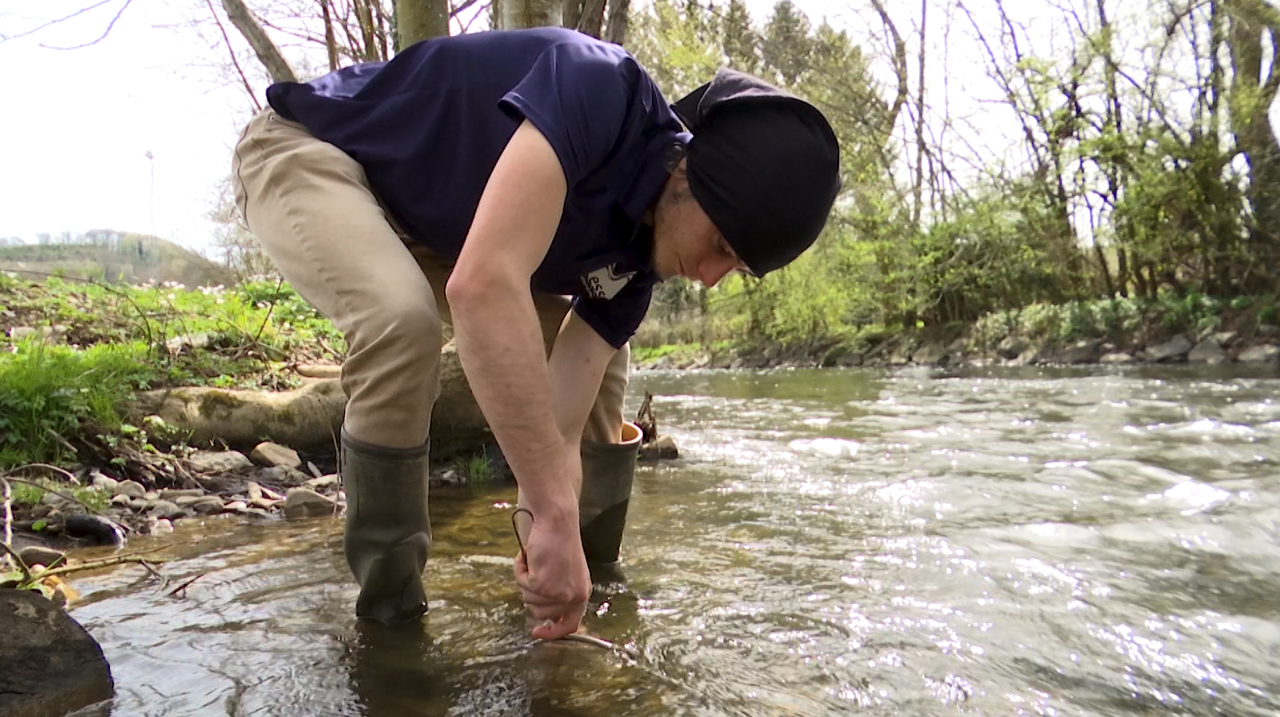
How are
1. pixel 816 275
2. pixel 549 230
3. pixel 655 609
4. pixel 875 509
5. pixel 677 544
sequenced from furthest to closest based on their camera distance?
pixel 816 275
pixel 875 509
pixel 677 544
pixel 655 609
pixel 549 230

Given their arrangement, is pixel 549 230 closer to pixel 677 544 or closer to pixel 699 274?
pixel 699 274

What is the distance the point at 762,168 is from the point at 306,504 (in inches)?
98.8

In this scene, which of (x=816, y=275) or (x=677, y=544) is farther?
(x=816, y=275)

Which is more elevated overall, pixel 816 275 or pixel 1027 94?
pixel 1027 94

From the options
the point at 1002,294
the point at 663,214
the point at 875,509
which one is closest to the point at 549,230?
the point at 663,214

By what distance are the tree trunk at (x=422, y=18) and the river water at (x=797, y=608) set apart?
2.62m

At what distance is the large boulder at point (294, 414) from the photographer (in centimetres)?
388

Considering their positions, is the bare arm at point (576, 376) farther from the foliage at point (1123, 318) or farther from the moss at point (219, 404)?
the foliage at point (1123, 318)

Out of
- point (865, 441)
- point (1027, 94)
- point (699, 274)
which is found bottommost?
point (865, 441)

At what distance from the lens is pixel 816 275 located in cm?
2148

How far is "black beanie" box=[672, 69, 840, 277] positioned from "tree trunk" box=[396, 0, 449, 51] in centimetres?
341

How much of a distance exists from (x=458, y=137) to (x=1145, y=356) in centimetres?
1436

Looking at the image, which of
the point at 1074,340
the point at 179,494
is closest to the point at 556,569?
the point at 179,494

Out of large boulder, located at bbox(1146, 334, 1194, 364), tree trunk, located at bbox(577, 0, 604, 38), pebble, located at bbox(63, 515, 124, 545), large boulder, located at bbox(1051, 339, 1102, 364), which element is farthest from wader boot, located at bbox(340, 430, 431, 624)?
large boulder, located at bbox(1051, 339, 1102, 364)
